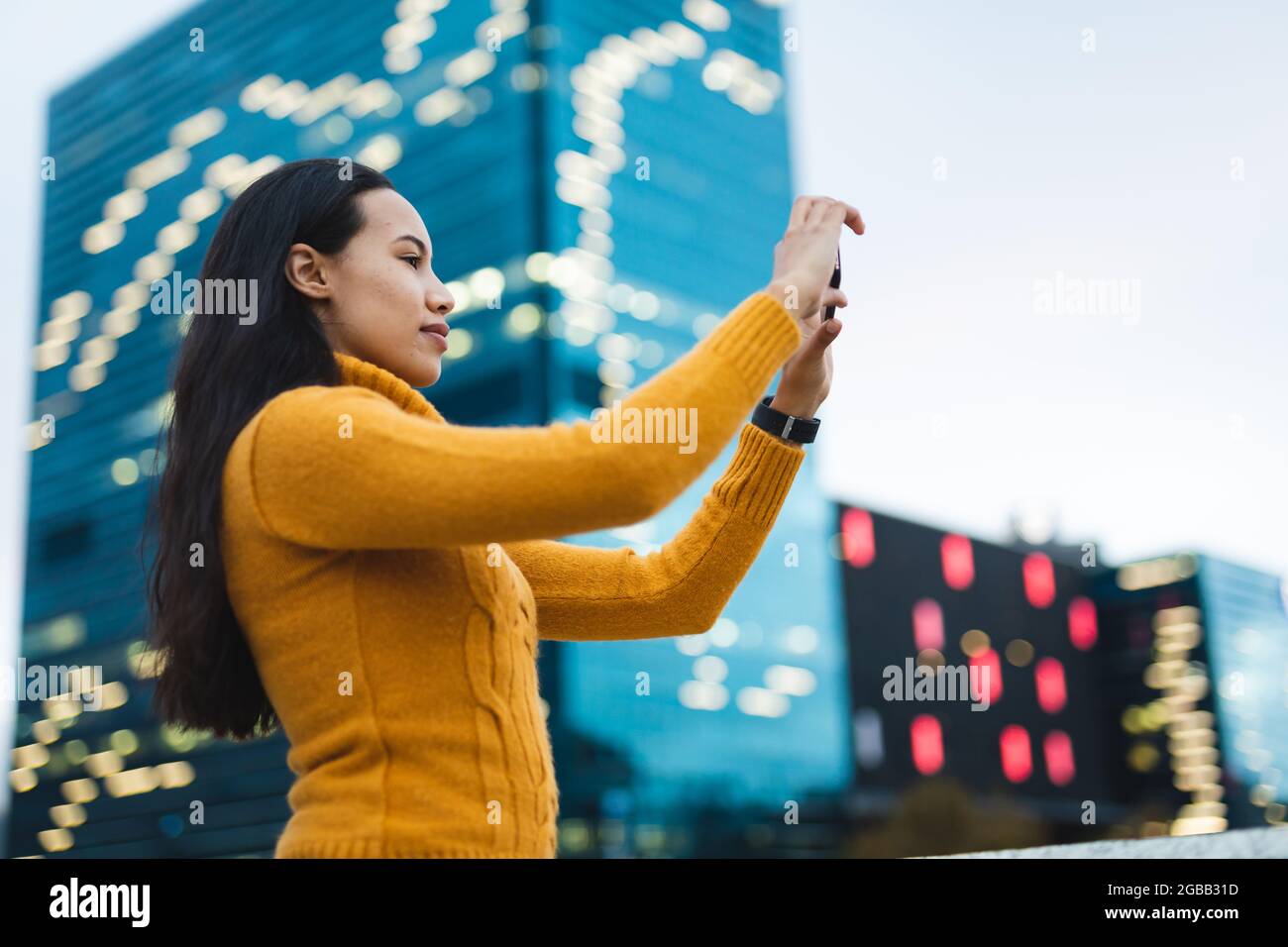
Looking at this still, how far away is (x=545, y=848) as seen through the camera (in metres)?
1.38

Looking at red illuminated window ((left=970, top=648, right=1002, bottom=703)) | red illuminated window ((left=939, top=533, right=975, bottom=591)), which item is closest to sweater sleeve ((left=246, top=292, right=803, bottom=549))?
red illuminated window ((left=970, top=648, right=1002, bottom=703))

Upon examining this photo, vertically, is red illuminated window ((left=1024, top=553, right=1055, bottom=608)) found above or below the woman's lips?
above

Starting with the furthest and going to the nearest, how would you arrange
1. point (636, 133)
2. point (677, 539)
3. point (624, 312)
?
point (636, 133) → point (624, 312) → point (677, 539)

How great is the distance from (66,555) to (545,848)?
6498 cm

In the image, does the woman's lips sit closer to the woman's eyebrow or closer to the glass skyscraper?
the woman's eyebrow

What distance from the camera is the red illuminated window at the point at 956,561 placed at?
46344 mm

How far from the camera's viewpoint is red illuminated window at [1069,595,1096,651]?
168ft

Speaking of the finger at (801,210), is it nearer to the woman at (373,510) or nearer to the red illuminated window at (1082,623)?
the woman at (373,510)

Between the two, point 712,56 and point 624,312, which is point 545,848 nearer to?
point 624,312

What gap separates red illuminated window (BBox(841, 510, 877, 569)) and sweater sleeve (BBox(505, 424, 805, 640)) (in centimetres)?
4273

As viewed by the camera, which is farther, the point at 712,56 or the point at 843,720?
the point at 712,56

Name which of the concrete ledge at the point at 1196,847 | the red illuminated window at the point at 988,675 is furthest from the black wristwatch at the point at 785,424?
the red illuminated window at the point at 988,675

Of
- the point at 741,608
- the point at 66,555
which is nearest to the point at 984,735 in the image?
the point at 741,608

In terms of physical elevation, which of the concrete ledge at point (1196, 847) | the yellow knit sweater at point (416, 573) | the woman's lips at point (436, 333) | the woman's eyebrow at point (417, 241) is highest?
the woman's eyebrow at point (417, 241)
